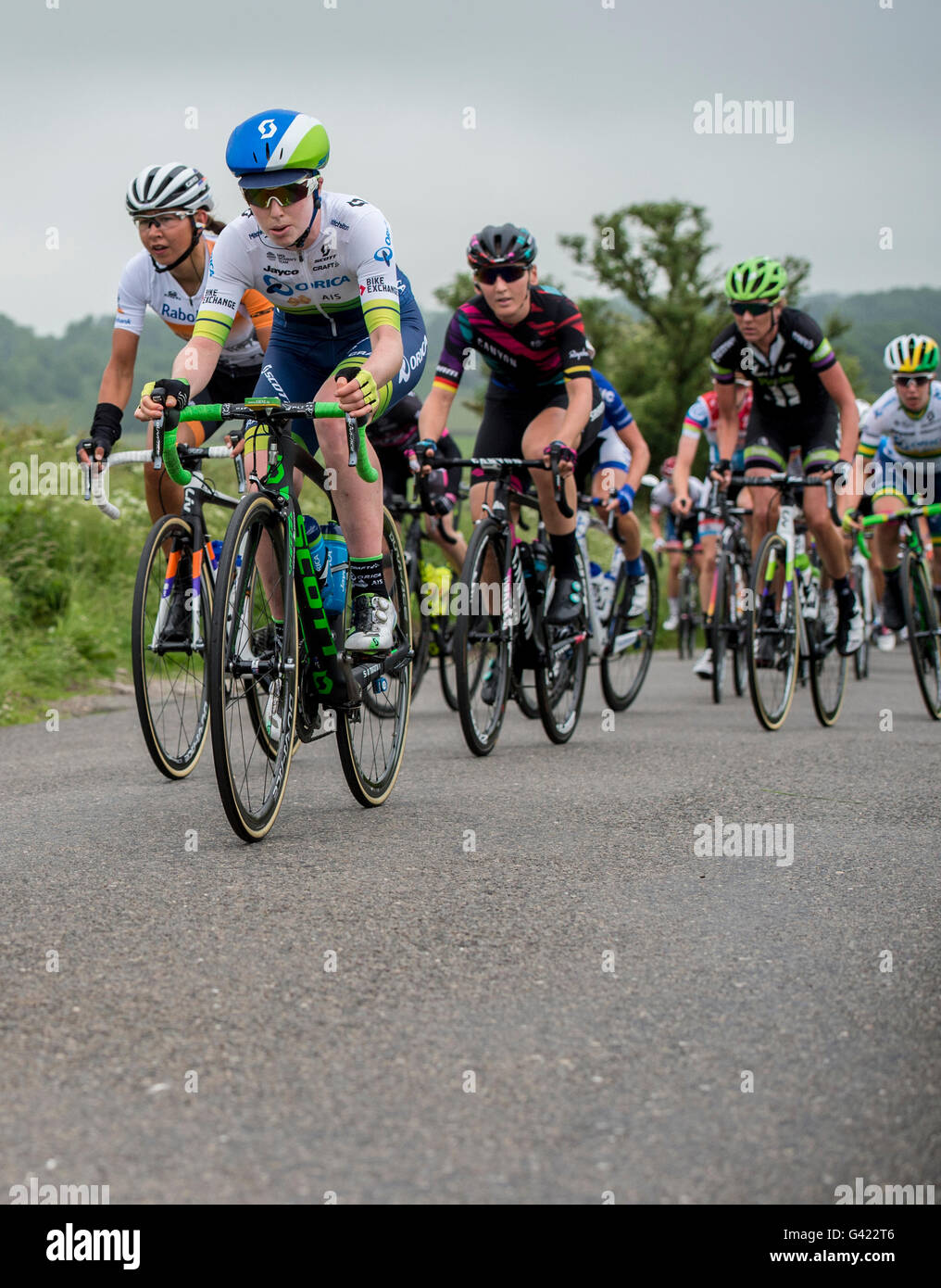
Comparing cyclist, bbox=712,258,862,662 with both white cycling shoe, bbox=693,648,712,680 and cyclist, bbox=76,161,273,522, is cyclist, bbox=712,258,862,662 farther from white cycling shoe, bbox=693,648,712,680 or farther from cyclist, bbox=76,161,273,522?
cyclist, bbox=76,161,273,522

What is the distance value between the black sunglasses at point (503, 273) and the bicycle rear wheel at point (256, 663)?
302 cm

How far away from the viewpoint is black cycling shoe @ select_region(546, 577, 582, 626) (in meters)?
7.40

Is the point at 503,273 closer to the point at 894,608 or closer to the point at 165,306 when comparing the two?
the point at 165,306

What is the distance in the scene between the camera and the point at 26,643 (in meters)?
10.6

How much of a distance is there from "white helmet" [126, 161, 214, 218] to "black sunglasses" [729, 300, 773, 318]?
3.71 m

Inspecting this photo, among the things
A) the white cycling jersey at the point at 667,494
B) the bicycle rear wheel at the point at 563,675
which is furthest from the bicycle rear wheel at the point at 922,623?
the white cycling jersey at the point at 667,494

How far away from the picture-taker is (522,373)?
7676 mm

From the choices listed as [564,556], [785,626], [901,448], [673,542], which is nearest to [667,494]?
[673,542]

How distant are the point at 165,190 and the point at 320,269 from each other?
153cm

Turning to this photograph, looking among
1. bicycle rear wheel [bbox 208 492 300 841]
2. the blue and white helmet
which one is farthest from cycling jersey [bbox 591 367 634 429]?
bicycle rear wheel [bbox 208 492 300 841]

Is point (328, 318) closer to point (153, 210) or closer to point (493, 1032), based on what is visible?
point (153, 210)

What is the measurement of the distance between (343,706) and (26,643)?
20.3 ft
